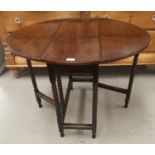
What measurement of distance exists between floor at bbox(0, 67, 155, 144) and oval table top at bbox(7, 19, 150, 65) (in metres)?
0.76

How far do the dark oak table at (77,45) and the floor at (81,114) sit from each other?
164 mm

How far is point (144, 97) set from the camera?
6.96ft

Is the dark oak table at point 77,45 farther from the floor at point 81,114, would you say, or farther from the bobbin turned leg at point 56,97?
the floor at point 81,114

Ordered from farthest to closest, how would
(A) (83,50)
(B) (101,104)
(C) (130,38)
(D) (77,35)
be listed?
(B) (101,104) < (D) (77,35) < (C) (130,38) < (A) (83,50)

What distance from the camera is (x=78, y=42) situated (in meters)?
1.37

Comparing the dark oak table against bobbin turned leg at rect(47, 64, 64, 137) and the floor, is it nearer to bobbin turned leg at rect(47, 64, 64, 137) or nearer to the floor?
bobbin turned leg at rect(47, 64, 64, 137)

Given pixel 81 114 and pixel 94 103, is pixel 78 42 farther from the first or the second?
pixel 81 114

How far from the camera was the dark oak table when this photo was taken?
1.17 meters

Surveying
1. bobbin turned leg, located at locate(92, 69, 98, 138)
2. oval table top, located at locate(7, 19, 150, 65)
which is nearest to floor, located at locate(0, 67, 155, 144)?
bobbin turned leg, located at locate(92, 69, 98, 138)

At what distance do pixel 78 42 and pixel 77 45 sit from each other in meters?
0.06
